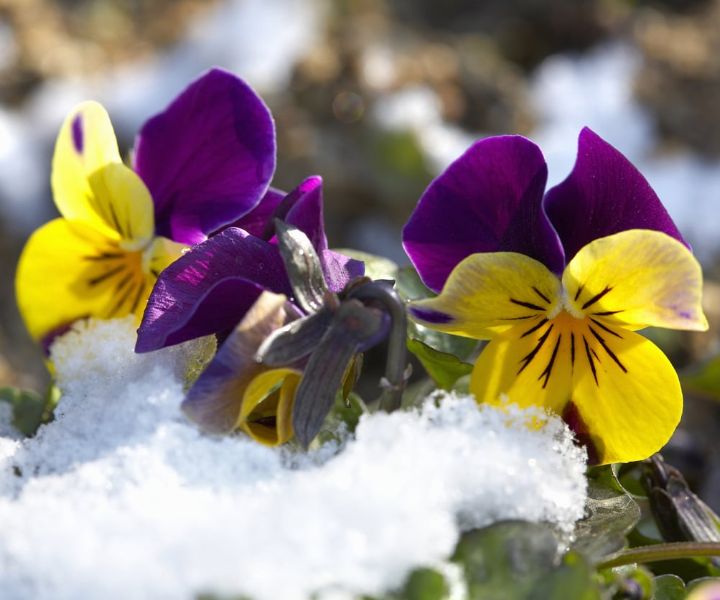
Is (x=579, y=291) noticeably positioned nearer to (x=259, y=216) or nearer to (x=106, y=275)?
→ (x=259, y=216)

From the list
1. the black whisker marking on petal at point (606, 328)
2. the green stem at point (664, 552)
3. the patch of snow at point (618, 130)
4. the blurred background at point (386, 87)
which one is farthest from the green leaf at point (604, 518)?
the patch of snow at point (618, 130)

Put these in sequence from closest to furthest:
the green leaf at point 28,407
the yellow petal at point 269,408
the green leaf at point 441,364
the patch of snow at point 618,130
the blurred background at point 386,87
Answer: the yellow petal at point 269,408 → the green leaf at point 441,364 → the green leaf at point 28,407 → the blurred background at point 386,87 → the patch of snow at point 618,130

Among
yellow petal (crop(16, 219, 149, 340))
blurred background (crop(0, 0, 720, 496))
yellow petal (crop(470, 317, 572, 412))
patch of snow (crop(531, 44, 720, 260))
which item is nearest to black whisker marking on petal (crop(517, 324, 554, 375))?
yellow petal (crop(470, 317, 572, 412))

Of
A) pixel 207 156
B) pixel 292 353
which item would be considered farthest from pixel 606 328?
pixel 207 156

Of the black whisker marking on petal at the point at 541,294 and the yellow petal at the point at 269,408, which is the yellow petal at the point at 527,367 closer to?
the black whisker marking on petal at the point at 541,294

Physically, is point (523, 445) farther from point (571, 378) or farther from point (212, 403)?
point (212, 403)

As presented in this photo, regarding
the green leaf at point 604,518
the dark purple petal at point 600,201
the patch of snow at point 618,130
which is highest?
the patch of snow at point 618,130

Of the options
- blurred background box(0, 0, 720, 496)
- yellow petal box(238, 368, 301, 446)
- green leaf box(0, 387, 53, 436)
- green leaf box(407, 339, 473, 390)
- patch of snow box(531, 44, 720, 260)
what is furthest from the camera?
patch of snow box(531, 44, 720, 260)

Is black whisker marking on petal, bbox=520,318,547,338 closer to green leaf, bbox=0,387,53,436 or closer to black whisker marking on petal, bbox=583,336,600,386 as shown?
black whisker marking on petal, bbox=583,336,600,386

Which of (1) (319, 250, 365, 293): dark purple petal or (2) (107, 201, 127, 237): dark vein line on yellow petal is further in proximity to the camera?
(2) (107, 201, 127, 237): dark vein line on yellow petal
